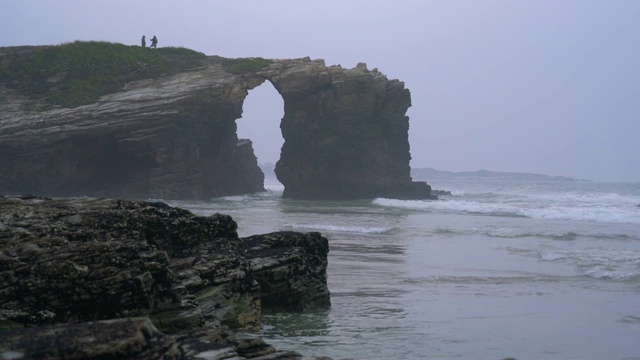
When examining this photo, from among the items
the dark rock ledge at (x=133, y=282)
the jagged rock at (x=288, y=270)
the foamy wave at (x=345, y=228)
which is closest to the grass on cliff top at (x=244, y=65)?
the foamy wave at (x=345, y=228)

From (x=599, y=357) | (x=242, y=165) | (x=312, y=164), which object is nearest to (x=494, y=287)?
(x=599, y=357)

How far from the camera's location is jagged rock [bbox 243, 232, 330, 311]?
9.86 meters

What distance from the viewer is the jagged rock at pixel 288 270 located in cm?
986

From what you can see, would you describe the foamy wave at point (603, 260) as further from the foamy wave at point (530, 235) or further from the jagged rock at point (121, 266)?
the jagged rock at point (121, 266)

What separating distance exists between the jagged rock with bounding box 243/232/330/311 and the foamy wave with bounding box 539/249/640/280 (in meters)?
6.78

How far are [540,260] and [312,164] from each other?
3243 centimetres

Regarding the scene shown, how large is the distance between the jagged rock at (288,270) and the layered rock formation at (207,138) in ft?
106

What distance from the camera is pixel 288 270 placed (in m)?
9.95

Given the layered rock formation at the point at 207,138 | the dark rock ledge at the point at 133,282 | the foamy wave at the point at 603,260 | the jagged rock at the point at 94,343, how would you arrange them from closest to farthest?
1. the jagged rock at the point at 94,343
2. the dark rock ledge at the point at 133,282
3. the foamy wave at the point at 603,260
4. the layered rock formation at the point at 207,138

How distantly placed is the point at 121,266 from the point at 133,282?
189mm

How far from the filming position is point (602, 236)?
24891 mm

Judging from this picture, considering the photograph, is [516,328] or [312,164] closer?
[516,328]

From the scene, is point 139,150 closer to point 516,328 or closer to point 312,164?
point 312,164

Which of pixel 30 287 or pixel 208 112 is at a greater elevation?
pixel 208 112
